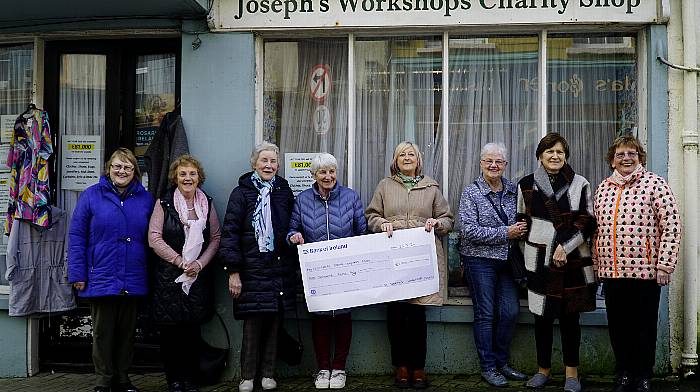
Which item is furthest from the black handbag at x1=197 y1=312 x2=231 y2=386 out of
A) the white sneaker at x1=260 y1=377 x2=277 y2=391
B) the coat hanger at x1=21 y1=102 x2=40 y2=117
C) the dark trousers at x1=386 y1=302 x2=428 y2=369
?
the coat hanger at x1=21 y1=102 x2=40 y2=117

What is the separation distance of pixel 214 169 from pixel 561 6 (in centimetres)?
330

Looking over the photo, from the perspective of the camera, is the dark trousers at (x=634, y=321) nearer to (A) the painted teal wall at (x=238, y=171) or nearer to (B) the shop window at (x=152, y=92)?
(A) the painted teal wall at (x=238, y=171)

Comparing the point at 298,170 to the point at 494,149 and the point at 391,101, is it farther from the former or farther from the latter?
the point at 494,149

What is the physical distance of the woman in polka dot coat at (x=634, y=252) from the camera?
5500 mm

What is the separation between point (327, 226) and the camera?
6.13m

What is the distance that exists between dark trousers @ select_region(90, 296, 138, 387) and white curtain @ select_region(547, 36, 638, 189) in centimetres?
397

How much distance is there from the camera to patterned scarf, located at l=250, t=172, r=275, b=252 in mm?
6030

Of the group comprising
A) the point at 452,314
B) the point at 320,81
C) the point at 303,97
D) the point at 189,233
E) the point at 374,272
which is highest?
the point at 320,81

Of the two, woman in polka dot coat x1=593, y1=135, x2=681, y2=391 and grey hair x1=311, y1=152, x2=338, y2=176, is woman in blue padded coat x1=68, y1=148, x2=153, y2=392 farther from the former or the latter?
woman in polka dot coat x1=593, y1=135, x2=681, y2=391

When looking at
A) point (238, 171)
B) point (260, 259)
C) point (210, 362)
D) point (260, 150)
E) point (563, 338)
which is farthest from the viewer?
point (238, 171)

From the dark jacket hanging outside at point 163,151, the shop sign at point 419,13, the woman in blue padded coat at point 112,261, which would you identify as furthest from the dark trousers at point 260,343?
the shop sign at point 419,13

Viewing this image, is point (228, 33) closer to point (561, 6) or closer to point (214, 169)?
point (214, 169)

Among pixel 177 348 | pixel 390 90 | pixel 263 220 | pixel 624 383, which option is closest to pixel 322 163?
pixel 263 220

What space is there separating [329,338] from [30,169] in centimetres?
309
